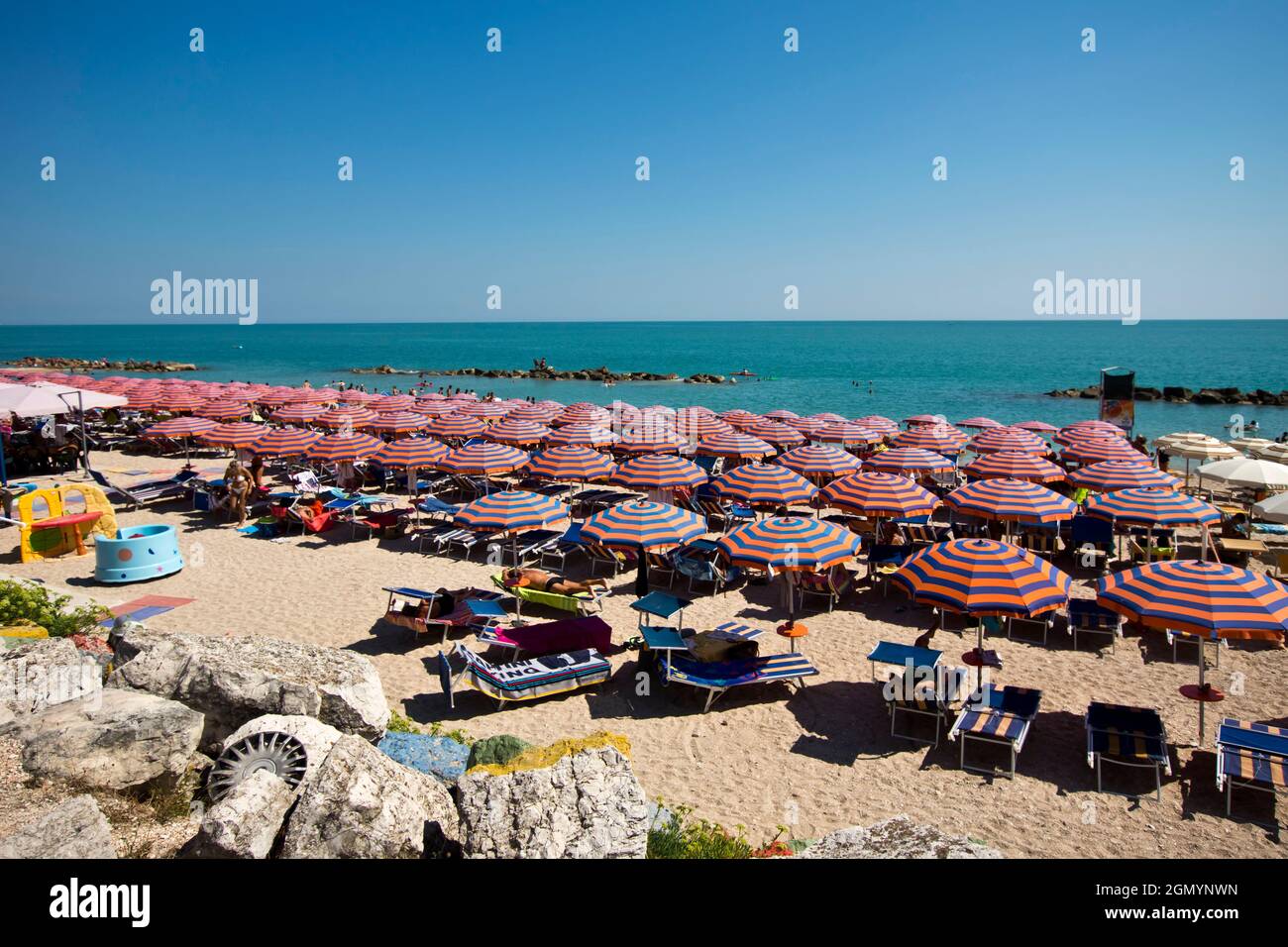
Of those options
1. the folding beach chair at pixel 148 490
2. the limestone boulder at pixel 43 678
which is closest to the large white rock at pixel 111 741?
the limestone boulder at pixel 43 678

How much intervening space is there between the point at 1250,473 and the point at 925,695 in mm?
11653

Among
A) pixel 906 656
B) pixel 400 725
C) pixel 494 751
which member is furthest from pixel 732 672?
pixel 400 725

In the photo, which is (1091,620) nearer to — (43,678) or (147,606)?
(43,678)

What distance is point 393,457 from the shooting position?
58.2ft

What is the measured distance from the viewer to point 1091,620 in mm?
9984

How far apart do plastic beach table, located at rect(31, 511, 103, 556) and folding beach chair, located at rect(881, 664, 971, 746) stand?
1418 centimetres

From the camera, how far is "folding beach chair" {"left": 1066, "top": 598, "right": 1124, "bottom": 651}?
9898 mm

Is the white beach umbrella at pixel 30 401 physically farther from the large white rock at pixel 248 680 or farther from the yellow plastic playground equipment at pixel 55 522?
the large white rock at pixel 248 680

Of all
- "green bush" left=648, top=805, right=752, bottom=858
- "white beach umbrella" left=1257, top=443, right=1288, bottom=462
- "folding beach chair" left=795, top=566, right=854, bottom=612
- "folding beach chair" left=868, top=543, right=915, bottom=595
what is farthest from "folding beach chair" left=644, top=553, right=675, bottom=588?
"white beach umbrella" left=1257, top=443, right=1288, bottom=462

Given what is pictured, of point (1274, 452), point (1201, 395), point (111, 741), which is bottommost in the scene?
point (111, 741)

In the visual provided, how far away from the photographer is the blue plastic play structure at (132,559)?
12.3 meters

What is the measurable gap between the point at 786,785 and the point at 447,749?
3.05 metres
